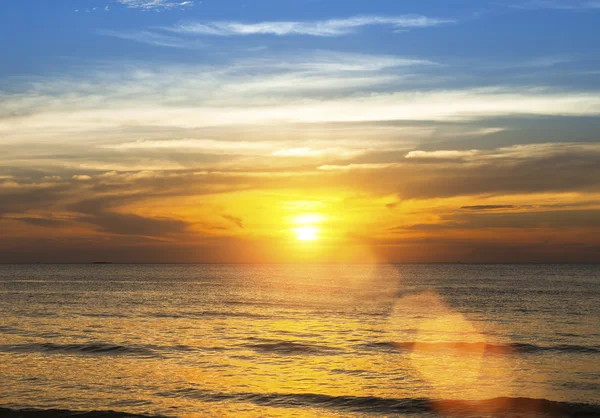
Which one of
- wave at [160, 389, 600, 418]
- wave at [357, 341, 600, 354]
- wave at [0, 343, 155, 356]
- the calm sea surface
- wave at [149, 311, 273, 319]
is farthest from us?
wave at [149, 311, 273, 319]

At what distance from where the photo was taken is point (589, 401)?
87.7 ft

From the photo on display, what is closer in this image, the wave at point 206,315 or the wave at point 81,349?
the wave at point 81,349

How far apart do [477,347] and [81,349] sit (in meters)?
25.0

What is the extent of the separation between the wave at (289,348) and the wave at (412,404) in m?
10.9

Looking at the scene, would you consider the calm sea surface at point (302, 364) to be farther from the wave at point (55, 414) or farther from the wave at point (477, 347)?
the wave at point (55, 414)

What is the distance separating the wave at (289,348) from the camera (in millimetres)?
38753

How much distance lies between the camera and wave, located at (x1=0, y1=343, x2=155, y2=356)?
38.0 m

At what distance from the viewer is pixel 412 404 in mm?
26516

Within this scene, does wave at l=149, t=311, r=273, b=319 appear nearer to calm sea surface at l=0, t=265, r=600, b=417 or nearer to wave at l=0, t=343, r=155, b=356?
calm sea surface at l=0, t=265, r=600, b=417

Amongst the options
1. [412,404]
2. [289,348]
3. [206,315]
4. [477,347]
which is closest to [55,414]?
[412,404]

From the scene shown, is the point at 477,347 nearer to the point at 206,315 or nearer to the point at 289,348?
the point at 289,348

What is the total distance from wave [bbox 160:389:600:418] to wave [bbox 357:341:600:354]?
12.8 metres

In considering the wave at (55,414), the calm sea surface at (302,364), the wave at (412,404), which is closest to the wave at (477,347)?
the calm sea surface at (302,364)

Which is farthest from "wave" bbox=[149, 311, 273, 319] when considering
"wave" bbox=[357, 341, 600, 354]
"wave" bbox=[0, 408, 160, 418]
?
"wave" bbox=[0, 408, 160, 418]
